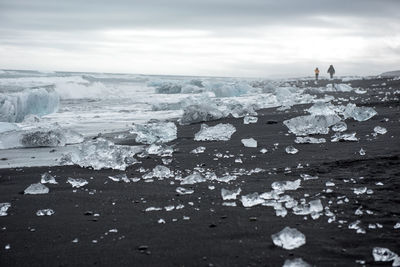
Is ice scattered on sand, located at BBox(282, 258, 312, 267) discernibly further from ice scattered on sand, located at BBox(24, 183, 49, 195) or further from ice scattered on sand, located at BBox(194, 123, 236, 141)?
ice scattered on sand, located at BBox(194, 123, 236, 141)

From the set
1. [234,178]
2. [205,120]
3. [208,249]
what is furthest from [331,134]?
[208,249]

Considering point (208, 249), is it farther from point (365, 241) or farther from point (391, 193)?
point (391, 193)

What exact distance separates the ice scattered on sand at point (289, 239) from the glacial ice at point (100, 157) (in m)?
2.23

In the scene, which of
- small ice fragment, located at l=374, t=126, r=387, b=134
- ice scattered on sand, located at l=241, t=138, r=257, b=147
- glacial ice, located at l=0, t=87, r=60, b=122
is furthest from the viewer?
glacial ice, located at l=0, t=87, r=60, b=122

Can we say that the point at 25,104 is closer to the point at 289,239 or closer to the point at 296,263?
the point at 289,239

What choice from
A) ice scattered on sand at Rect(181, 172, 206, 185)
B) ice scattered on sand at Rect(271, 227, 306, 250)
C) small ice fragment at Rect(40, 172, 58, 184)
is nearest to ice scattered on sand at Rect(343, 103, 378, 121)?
ice scattered on sand at Rect(181, 172, 206, 185)

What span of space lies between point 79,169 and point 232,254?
2413mm

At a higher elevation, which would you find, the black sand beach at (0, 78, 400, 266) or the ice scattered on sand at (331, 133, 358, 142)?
the ice scattered on sand at (331, 133, 358, 142)

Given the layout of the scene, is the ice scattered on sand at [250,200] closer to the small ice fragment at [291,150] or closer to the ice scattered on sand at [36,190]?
the ice scattered on sand at [36,190]

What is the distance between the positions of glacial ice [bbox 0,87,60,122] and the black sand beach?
5687 millimetres

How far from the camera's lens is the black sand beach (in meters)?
1.92

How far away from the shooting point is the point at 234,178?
3365mm

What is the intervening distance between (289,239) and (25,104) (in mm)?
9864

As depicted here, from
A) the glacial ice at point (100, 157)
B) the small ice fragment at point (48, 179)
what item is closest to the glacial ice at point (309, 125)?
the glacial ice at point (100, 157)
